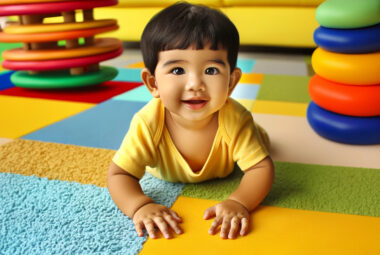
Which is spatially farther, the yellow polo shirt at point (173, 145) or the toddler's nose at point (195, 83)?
the yellow polo shirt at point (173, 145)

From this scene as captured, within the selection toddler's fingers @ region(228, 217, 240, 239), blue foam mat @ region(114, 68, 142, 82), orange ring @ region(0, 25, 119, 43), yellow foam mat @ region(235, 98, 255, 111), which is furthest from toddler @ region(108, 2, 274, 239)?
blue foam mat @ region(114, 68, 142, 82)

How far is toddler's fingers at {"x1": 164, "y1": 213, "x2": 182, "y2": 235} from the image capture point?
2.39ft

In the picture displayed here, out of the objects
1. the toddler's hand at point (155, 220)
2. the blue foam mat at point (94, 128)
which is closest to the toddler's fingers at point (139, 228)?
the toddler's hand at point (155, 220)

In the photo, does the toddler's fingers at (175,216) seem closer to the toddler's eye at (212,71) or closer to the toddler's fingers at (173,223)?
the toddler's fingers at (173,223)

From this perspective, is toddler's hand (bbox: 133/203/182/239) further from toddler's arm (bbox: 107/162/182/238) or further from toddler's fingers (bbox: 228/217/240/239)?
toddler's fingers (bbox: 228/217/240/239)

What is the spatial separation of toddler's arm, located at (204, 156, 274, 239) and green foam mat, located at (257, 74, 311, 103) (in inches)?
34.6

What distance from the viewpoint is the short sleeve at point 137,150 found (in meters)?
0.83

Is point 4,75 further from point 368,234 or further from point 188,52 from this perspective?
point 368,234

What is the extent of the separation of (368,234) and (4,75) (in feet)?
7.19

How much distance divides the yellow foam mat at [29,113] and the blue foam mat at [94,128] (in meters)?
0.05

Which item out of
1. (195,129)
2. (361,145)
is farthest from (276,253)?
(361,145)

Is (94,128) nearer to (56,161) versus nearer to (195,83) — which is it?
(56,161)

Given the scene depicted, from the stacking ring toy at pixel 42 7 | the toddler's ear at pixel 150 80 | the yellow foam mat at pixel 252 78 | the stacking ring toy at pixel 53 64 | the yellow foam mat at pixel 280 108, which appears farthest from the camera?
the yellow foam mat at pixel 252 78

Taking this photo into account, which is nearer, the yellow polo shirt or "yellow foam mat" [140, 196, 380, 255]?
"yellow foam mat" [140, 196, 380, 255]
